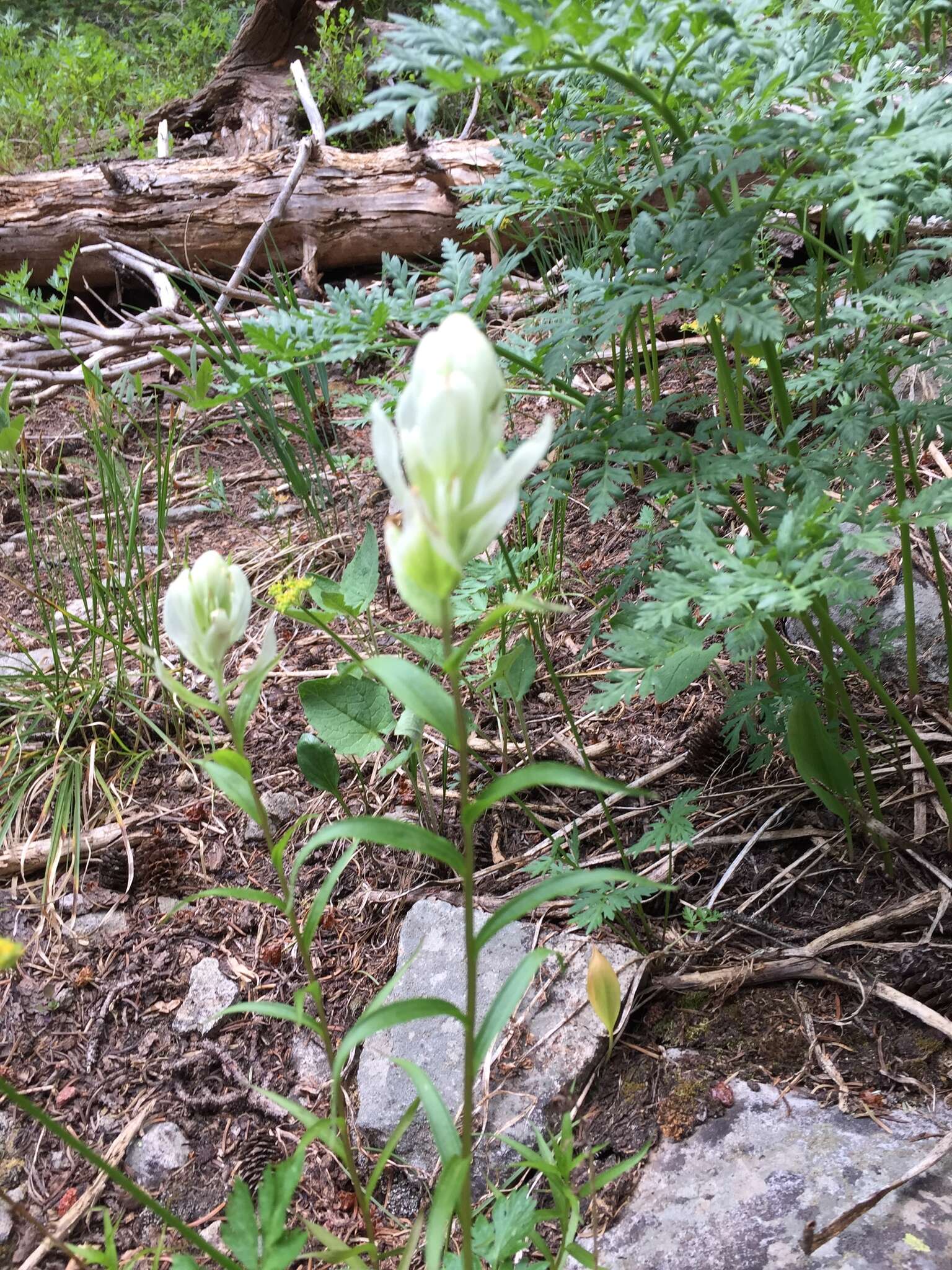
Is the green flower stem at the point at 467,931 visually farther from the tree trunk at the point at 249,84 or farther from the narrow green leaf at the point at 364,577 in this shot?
the tree trunk at the point at 249,84

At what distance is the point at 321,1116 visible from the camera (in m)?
1.27

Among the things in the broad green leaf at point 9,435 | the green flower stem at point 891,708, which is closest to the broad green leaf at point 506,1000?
the green flower stem at point 891,708

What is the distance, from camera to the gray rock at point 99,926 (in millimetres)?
1575

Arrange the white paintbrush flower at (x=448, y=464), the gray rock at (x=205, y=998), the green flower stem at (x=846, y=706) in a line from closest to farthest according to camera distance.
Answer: the white paintbrush flower at (x=448, y=464) < the green flower stem at (x=846, y=706) < the gray rock at (x=205, y=998)

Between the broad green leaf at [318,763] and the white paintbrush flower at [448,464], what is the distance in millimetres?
940

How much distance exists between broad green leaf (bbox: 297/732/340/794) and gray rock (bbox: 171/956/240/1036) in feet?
1.22

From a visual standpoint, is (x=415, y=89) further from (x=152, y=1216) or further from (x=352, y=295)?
(x=152, y=1216)

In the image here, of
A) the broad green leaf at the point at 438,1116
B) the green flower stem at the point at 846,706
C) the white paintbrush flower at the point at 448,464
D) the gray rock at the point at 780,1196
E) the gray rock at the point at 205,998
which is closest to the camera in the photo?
the white paintbrush flower at the point at 448,464

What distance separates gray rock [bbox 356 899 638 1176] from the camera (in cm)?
122

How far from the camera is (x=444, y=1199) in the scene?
2.36 feet

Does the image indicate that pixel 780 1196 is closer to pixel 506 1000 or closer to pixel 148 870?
pixel 506 1000

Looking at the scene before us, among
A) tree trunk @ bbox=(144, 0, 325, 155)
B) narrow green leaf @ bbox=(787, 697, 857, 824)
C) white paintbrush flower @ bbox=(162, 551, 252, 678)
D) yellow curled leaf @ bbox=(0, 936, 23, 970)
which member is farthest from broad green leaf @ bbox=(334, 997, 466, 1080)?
tree trunk @ bbox=(144, 0, 325, 155)

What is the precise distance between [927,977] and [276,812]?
3.86ft

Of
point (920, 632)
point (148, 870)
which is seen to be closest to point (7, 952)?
point (148, 870)
